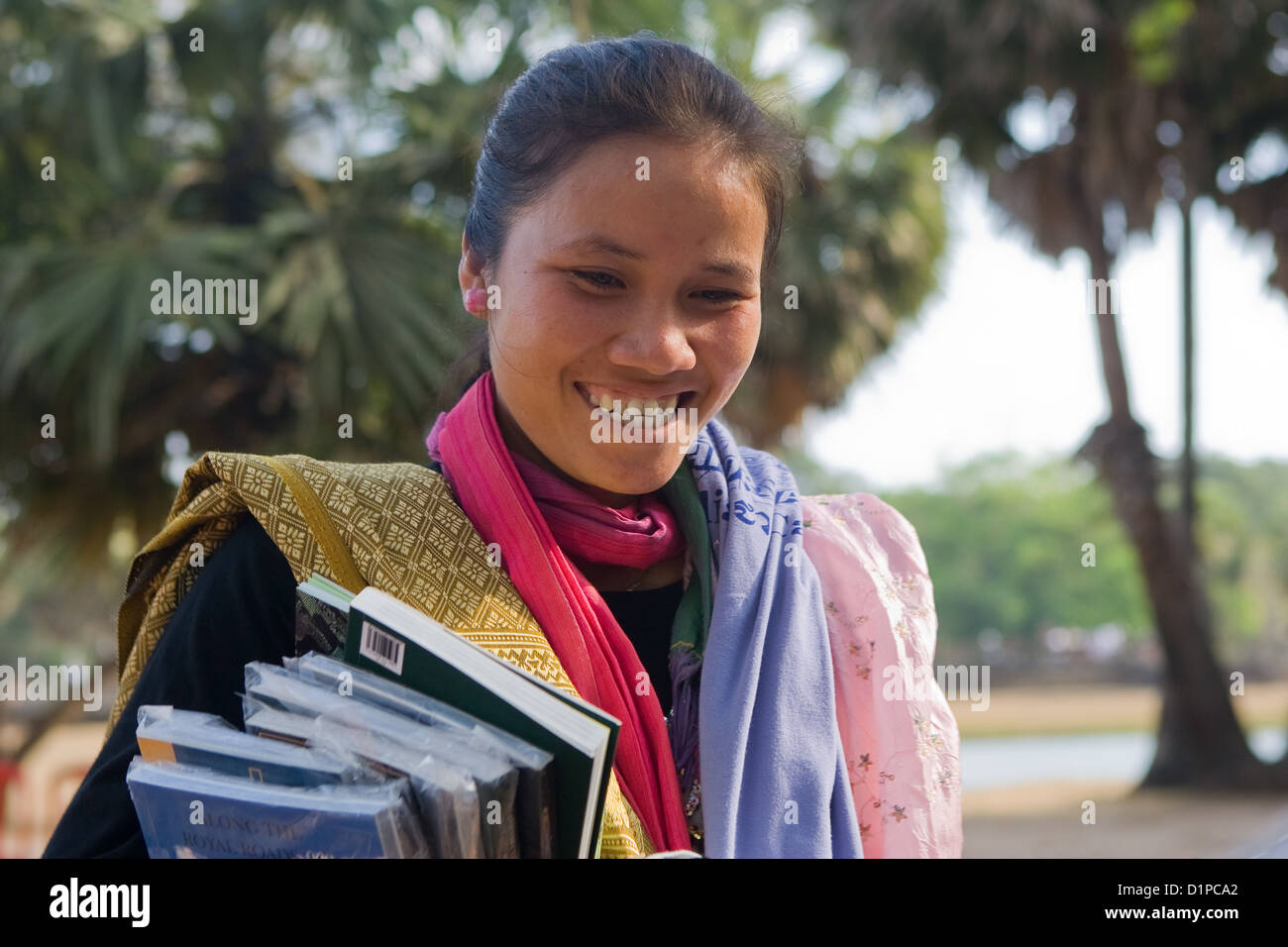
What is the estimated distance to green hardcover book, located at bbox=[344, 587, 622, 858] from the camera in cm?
91

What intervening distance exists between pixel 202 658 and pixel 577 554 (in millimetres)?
423

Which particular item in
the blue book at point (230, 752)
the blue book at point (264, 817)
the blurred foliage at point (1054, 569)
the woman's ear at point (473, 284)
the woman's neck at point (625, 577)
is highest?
the blurred foliage at point (1054, 569)

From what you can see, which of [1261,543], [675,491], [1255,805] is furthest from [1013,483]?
[675,491]

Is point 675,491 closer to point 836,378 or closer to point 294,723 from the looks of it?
point 294,723

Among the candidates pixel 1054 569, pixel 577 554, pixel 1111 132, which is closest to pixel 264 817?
pixel 577 554

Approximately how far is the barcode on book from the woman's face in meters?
0.43

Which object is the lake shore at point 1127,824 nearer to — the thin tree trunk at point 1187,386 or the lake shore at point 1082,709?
the thin tree trunk at point 1187,386

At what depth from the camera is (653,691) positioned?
1.31 metres

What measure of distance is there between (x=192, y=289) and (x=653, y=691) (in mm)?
5836

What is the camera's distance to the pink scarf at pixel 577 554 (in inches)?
49.4

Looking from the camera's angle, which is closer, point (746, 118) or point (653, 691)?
point (653, 691)

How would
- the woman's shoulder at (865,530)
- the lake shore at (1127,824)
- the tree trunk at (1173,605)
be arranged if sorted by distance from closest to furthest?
the woman's shoulder at (865,530) < the lake shore at (1127,824) < the tree trunk at (1173,605)

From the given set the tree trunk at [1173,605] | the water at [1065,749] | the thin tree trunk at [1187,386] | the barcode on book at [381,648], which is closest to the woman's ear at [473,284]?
the barcode on book at [381,648]

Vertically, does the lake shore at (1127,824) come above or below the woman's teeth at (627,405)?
below
